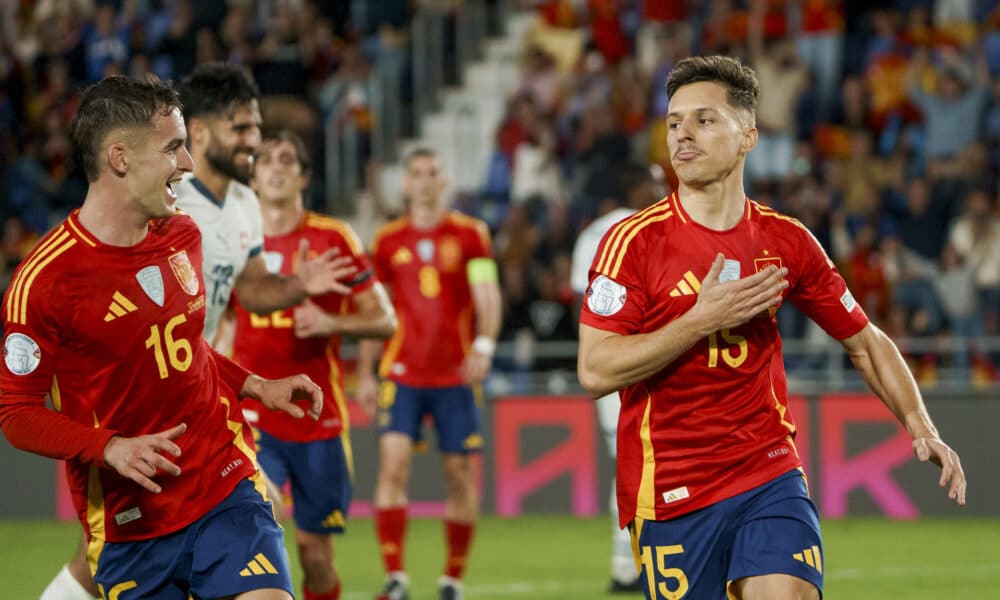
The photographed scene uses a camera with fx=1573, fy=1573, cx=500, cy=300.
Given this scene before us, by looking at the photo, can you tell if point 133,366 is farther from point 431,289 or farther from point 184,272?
point 431,289

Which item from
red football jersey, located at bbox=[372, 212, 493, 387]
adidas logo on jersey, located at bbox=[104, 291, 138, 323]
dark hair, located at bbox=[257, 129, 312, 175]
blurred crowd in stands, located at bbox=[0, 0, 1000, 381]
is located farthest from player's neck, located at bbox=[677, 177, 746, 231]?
blurred crowd in stands, located at bbox=[0, 0, 1000, 381]

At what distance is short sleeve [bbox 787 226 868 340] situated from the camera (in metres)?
5.60

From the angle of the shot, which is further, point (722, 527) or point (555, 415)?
point (555, 415)

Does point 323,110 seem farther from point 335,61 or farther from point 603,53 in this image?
point 603,53

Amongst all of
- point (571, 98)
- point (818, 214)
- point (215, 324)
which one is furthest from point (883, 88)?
point (215, 324)

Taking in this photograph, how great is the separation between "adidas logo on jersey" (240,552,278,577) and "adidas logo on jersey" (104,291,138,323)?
91 centimetres

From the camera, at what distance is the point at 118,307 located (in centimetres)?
509

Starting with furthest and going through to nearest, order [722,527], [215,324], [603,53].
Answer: [603,53] → [215,324] → [722,527]

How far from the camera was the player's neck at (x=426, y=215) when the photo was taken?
1078 cm

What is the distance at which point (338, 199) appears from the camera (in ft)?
62.0

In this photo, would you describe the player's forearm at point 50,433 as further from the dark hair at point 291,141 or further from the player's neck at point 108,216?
the dark hair at point 291,141

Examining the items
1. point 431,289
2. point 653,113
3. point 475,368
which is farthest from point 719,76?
point 653,113

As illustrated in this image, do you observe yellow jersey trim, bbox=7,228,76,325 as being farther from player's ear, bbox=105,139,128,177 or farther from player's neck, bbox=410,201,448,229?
player's neck, bbox=410,201,448,229

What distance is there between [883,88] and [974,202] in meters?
2.46
